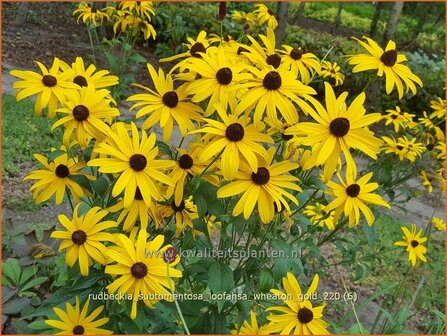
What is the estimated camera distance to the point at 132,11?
2385 millimetres

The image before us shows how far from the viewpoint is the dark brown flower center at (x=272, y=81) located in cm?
115

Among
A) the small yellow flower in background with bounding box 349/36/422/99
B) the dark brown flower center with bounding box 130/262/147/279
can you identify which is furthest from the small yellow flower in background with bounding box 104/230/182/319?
the small yellow flower in background with bounding box 349/36/422/99

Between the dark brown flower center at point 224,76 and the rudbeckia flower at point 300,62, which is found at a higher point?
the dark brown flower center at point 224,76

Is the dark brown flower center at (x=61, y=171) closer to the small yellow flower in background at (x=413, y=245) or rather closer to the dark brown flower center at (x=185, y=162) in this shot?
the dark brown flower center at (x=185, y=162)

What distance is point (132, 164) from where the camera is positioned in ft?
3.74

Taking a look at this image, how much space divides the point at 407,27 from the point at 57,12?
27.4 ft

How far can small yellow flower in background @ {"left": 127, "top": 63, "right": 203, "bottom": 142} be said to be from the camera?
3.95ft

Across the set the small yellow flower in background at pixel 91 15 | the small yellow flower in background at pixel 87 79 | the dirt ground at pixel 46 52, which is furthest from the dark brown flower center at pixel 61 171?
the dirt ground at pixel 46 52

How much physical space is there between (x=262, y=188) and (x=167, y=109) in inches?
11.1

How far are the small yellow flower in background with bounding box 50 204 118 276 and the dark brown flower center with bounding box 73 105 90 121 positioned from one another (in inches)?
8.1

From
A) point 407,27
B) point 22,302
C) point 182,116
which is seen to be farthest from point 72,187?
point 407,27

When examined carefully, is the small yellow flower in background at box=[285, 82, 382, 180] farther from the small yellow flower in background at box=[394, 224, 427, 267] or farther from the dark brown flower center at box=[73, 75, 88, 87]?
the small yellow flower in background at box=[394, 224, 427, 267]

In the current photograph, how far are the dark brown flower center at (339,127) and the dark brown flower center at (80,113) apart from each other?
21.5 inches

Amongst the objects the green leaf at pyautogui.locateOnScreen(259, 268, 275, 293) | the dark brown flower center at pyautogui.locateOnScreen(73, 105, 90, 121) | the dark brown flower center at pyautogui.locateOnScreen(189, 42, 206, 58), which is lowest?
the green leaf at pyautogui.locateOnScreen(259, 268, 275, 293)
